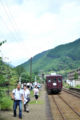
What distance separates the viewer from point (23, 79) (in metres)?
76.9

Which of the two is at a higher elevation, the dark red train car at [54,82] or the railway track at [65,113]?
the dark red train car at [54,82]

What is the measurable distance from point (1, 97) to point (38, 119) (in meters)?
2.64

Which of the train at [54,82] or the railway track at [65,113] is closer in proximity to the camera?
the railway track at [65,113]

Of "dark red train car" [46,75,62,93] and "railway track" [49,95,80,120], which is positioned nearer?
"railway track" [49,95,80,120]

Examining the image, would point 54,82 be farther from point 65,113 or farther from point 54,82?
point 65,113

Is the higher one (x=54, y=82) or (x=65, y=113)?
(x=54, y=82)

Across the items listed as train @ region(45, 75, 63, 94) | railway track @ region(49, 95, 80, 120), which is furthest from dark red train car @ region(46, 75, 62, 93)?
railway track @ region(49, 95, 80, 120)

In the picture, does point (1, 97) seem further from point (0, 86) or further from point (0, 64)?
point (0, 64)

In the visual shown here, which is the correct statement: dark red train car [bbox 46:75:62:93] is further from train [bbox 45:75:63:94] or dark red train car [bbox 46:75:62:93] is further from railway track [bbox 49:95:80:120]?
railway track [bbox 49:95:80:120]

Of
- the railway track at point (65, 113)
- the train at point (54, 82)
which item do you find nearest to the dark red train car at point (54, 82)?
the train at point (54, 82)

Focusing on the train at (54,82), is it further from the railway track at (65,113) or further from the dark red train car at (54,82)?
the railway track at (65,113)

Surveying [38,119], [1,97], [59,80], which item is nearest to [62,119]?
[38,119]

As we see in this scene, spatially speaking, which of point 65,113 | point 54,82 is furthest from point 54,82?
point 65,113

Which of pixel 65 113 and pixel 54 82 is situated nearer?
pixel 65 113
